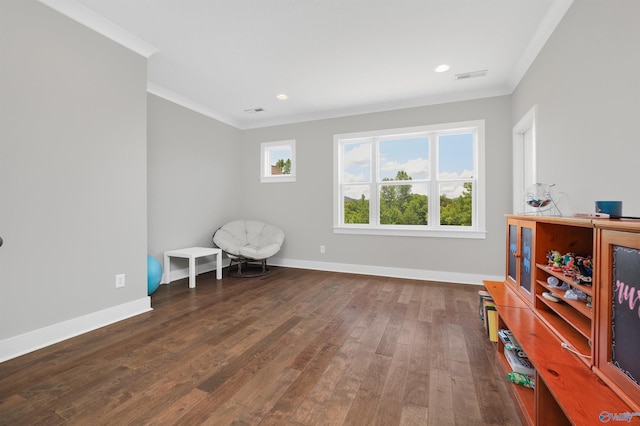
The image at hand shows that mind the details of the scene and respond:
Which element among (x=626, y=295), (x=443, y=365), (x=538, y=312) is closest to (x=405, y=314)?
(x=443, y=365)

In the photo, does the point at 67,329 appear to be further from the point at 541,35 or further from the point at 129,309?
the point at 541,35

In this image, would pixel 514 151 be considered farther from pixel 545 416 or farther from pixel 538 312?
pixel 545 416

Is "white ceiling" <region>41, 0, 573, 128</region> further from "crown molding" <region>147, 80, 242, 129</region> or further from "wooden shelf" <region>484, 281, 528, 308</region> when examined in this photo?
"wooden shelf" <region>484, 281, 528, 308</region>

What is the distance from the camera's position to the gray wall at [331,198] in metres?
3.80

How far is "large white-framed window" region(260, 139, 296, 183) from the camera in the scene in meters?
5.04

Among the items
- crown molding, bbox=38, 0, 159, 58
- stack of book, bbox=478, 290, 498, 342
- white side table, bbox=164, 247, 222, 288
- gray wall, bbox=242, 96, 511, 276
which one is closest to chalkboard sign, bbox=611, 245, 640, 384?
stack of book, bbox=478, 290, 498, 342

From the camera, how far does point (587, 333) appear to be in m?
1.21

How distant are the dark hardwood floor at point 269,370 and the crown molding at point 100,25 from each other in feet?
8.55

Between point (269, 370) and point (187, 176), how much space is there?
339 centimetres

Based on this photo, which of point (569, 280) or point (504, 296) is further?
point (504, 296)

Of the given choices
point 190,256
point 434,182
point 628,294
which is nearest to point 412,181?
point 434,182

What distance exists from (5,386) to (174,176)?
115 inches

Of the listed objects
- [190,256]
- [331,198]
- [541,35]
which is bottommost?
[190,256]

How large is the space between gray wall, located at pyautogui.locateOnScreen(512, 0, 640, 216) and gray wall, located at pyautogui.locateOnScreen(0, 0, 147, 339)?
366cm
